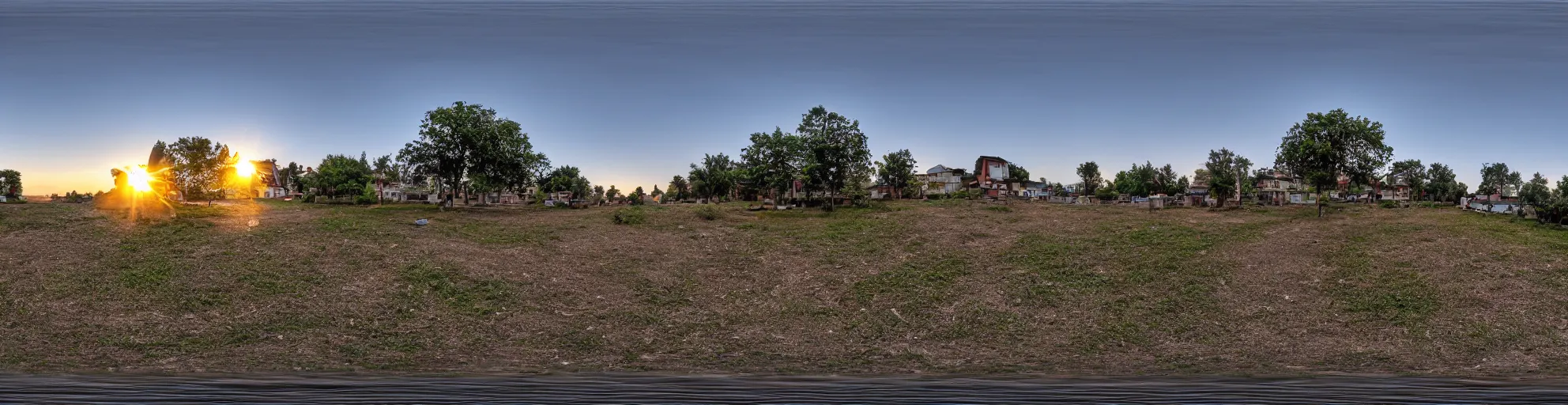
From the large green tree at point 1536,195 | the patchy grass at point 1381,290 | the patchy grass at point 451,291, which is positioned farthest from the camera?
the large green tree at point 1536,195

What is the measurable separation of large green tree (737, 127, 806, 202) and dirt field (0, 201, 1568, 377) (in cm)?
1014

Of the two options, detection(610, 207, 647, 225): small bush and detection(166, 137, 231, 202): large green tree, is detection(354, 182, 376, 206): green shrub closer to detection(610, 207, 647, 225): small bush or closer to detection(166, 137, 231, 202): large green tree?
detection(166, 137, 231, 202): large green tree

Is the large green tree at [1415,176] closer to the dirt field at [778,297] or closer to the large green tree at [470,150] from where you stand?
the dirt field at [778,297]

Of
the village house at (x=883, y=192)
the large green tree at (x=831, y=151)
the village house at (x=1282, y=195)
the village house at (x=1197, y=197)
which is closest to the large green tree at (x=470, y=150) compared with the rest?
the large green tree at (x=831, y=151)

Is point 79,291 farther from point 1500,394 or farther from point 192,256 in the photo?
point 1500,394

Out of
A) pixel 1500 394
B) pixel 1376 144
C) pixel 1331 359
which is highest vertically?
pixel 1376 144

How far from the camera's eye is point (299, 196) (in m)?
50.6

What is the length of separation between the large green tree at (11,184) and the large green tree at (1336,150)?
62.0 meters

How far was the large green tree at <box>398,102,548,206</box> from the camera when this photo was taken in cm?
3572

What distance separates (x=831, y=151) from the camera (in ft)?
120

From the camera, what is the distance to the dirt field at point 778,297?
11.7 metres

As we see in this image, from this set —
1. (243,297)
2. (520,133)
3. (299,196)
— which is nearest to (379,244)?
(243,297)

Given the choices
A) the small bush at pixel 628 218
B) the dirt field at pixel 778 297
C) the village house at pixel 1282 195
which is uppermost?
the village house at pixel 1282 195

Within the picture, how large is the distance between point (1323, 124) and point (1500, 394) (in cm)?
3598
